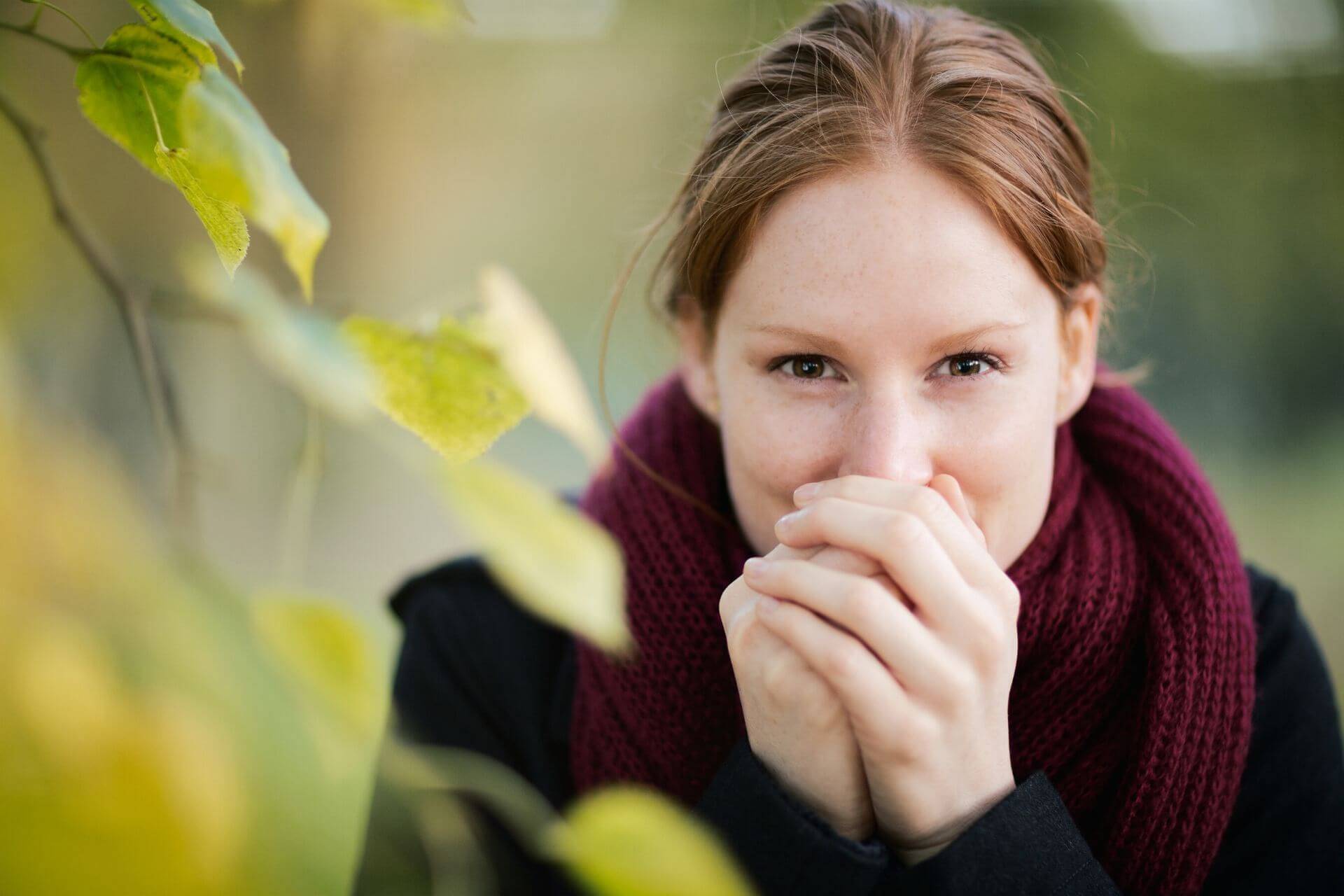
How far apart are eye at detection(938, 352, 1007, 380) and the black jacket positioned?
14.7 inches

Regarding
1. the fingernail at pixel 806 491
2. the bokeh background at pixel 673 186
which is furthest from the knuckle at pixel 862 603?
the bokeh background at pixel 673 186

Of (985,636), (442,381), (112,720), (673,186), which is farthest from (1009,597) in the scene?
(673,186)

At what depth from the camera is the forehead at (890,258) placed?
2.76ft

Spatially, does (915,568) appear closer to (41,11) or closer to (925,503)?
(925,503)

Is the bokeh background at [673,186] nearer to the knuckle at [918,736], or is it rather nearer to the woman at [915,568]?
the woman at [915,568]

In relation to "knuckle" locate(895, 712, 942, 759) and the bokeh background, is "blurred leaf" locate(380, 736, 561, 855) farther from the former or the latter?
the bokeh background

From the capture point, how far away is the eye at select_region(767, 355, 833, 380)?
0.92 metres

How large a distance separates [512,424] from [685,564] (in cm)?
66

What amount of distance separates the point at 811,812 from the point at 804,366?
0.41 metres

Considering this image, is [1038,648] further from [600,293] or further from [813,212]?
[600,293]

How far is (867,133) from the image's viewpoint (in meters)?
0.91

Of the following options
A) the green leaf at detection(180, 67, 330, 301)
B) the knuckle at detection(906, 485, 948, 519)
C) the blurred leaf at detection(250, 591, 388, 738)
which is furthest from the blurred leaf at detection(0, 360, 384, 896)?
the knuckle at detection(906, 485, 948, 519)

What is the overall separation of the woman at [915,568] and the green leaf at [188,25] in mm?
556

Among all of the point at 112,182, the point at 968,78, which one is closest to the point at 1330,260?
the point at 968,78
